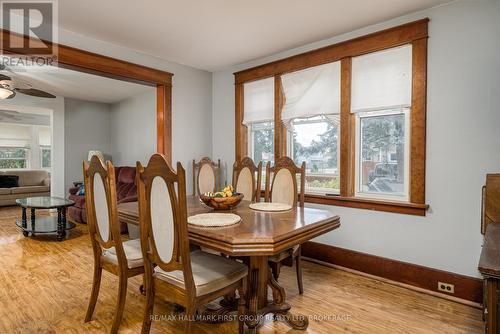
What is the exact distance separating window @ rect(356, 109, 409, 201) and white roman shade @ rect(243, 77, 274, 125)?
1166 millimetres

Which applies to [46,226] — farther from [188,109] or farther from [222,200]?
[222,200]

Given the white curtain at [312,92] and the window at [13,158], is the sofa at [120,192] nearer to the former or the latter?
the white curtain at [312,92]

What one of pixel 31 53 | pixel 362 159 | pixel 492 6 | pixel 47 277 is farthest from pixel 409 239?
pixel 31 53

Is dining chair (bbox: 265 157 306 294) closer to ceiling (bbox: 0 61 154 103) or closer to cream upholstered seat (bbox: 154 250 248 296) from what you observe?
cream upholstered seat (bbox: 154 250 248 296)

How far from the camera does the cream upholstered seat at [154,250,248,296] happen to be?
155cm

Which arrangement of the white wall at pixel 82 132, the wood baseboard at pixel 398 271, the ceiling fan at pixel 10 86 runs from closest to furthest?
the wood baseboard at pixel 398 271
the ceiling fan at pixel 10 86
the white wall at pixel 82 132

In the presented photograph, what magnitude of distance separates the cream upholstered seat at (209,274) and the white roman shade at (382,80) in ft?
6.62

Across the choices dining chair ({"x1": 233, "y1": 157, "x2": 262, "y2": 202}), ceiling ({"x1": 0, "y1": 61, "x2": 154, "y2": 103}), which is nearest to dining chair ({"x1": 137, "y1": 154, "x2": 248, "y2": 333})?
dining chair ({"x1": 233, "y1": 157, "x2": 262, "y2": 202})

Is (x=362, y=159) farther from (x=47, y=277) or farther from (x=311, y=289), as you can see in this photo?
(x=47, y=277)

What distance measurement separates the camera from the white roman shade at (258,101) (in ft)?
12.2

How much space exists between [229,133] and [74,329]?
9.29 feet

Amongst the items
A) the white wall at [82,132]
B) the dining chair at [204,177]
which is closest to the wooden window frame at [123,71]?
the dining chair at [204,177]

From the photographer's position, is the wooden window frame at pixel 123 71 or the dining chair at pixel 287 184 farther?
the wooden window frame at pixel 123 71

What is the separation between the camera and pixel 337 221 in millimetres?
2037
